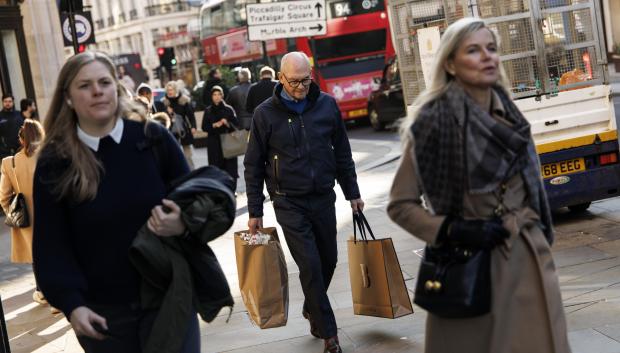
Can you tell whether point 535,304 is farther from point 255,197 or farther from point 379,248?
point 255,197

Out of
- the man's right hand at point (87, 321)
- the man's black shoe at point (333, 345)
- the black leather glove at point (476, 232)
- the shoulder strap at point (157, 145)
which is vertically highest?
the shoulder strap at point (157, 145)

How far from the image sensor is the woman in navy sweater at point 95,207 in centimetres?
349

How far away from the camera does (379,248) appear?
19.6 feet

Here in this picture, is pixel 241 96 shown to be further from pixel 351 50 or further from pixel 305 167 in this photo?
pixel 305 167

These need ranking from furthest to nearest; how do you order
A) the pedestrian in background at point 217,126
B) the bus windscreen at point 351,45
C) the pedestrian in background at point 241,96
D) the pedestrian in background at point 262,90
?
the bus windscreen at point 351,45
the pedestrian in background at point 241,96
the pedestrian in background at point 217,126
the pedestrian in background at point 262,90

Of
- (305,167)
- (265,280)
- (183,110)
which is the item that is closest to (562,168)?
(305,167)

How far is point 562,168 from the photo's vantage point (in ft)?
30.5

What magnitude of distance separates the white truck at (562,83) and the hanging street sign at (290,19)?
7.60 m

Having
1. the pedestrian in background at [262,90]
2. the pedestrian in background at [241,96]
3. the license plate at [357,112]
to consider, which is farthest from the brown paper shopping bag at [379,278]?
the license plate at [357,112]

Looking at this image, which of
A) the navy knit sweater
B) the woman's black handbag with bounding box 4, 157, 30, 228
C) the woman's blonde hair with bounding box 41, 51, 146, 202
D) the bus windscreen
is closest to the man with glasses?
the woman's blonde hair with bounding box 41, 51, 146, 202

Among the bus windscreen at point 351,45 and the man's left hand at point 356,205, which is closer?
the man's left hand at point 356,205

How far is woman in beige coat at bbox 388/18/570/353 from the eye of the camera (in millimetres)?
3393

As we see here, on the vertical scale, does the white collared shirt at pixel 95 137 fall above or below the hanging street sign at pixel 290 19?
below

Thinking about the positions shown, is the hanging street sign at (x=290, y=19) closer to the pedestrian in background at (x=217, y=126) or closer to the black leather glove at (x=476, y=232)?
the pedestrian in background at (x=217, y=126)
